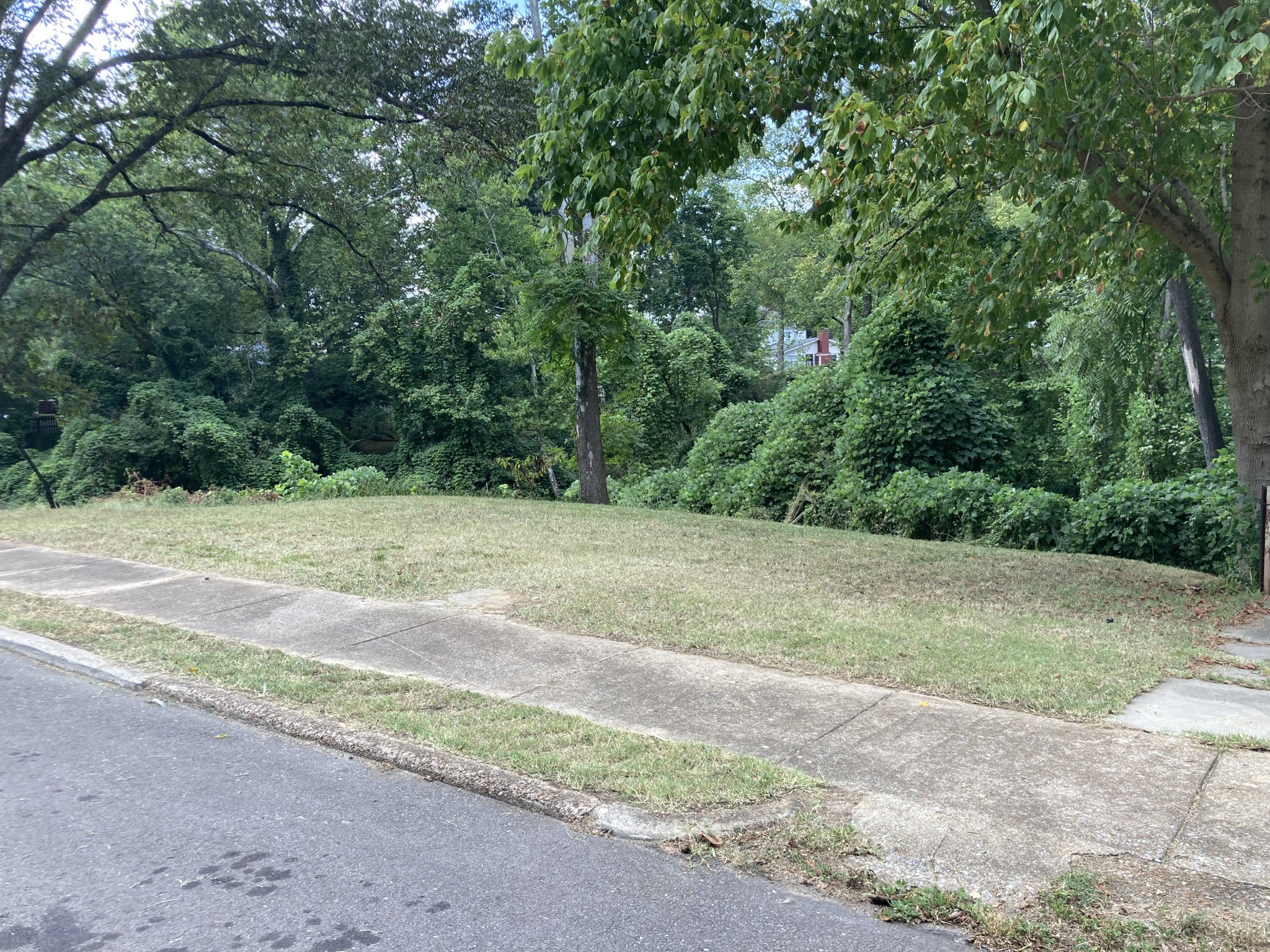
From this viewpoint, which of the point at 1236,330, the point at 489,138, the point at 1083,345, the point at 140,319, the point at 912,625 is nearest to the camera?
the point at 912,625

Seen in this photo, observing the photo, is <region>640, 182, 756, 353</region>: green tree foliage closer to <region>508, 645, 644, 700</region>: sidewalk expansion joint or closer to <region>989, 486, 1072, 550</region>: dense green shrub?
<region>989, 486, 1072, 550</region>: dense green shrub

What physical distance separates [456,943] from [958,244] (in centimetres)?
995

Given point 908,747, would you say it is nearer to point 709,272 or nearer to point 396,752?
point 396,752

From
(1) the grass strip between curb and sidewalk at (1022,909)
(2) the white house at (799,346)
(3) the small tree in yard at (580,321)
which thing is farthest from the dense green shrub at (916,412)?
(2) the white house at (799,346)

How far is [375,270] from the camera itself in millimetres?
20359

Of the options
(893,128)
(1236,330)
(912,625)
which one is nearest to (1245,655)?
(912,625)

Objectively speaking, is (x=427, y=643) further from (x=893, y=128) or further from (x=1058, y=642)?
(x=893, y=128)

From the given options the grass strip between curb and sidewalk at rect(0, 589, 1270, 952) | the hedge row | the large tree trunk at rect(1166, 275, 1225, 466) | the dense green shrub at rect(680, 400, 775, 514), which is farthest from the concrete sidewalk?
the large tree trunk at rect(1166, 275, 1225, 466)

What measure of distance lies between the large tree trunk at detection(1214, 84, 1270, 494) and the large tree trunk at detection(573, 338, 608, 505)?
11009 mm

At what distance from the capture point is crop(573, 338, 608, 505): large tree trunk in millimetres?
18031

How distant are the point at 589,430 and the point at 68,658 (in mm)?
12697

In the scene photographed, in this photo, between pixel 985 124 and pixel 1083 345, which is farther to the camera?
pixel 1083 345

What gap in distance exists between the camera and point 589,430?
731 inches

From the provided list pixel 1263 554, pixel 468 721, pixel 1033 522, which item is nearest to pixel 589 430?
pixel 1033 522
